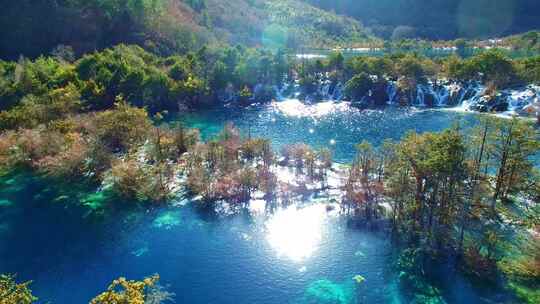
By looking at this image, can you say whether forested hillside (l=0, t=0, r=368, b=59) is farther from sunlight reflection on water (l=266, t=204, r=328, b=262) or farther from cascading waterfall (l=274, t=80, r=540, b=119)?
sunlight reflection on water (l=266, t=204, r=328, b=262)

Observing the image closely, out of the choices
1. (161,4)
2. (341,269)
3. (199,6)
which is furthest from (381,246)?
(199,6)

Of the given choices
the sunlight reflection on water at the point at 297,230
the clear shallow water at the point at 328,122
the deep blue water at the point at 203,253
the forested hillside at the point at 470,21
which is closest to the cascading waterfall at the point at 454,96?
the clear shallow water at the point at 328,122

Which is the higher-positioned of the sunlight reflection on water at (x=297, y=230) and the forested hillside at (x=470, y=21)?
the forested hillside at (x=470, y=21)

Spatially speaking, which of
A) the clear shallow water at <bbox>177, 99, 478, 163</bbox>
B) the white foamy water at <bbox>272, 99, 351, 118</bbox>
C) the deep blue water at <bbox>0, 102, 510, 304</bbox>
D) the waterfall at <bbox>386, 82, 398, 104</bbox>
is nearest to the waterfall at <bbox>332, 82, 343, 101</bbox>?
the white foamy water at <bbox>272, 99, 351, 118</bbox>

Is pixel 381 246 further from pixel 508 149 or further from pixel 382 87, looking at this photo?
pixel 382 87

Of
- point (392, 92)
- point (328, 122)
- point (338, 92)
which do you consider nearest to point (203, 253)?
point (328, 122)

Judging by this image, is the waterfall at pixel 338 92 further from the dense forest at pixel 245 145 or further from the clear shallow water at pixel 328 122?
the clear shallow water at pixel 328 122
